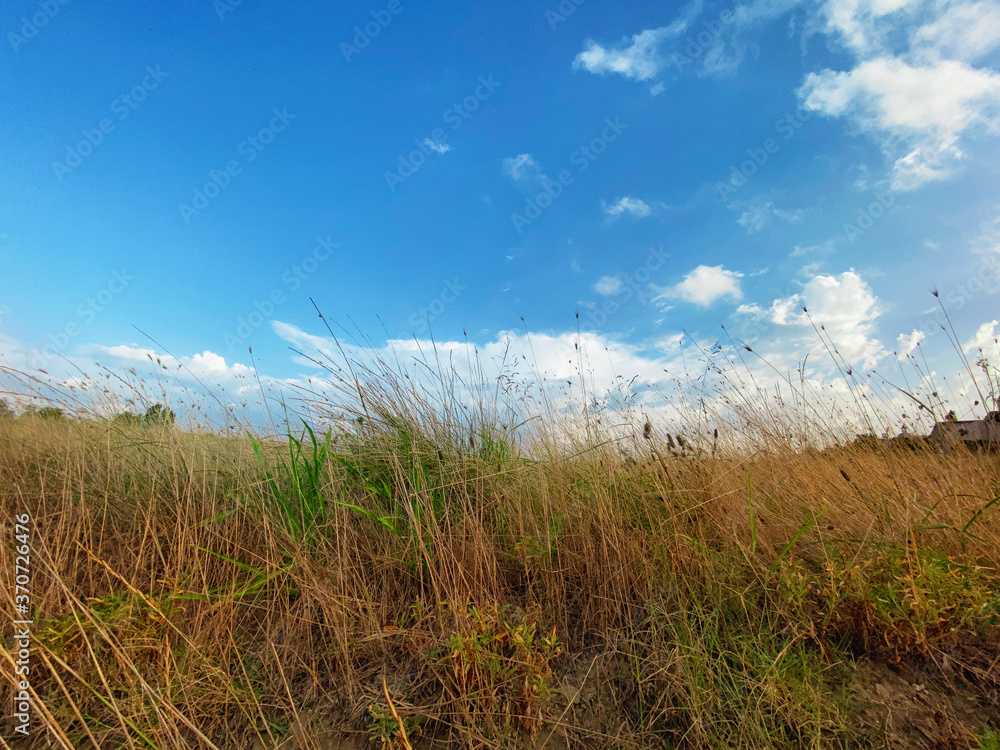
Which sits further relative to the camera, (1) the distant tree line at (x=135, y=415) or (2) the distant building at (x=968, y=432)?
(1) the distant tree line at (x=135, y=415)

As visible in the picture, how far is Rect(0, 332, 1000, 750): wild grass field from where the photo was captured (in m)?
1.89

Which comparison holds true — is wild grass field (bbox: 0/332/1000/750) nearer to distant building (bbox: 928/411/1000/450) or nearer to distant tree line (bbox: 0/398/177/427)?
distant building (bbox: 928/411/1000/450)

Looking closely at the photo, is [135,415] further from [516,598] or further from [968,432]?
[968,432]

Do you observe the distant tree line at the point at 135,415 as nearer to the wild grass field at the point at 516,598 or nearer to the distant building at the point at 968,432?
the wild grass field at the point at 516,598

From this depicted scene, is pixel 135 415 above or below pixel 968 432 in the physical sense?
above

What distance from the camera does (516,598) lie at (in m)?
2.54

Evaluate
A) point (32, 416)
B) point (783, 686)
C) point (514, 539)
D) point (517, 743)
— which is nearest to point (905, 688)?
point (783, 686)

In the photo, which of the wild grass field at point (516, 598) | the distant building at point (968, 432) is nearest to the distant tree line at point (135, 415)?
the wild grass field at point (516, 598)

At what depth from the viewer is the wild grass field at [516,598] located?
189cm

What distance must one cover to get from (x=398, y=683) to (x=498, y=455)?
160cm

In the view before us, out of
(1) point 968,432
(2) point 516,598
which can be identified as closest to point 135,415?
(2) point 516,598

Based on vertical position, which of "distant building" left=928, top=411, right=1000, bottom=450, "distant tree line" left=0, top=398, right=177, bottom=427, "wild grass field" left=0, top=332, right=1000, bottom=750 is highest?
"distant tree line" left=0, top=398, right=177, bottom=427

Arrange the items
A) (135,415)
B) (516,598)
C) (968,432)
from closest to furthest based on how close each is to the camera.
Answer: (516,598) → (968,432) → (135,415)

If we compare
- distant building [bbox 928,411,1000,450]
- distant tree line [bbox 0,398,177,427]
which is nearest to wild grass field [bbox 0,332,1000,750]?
distant building [bbox 928,411,1000,450]
